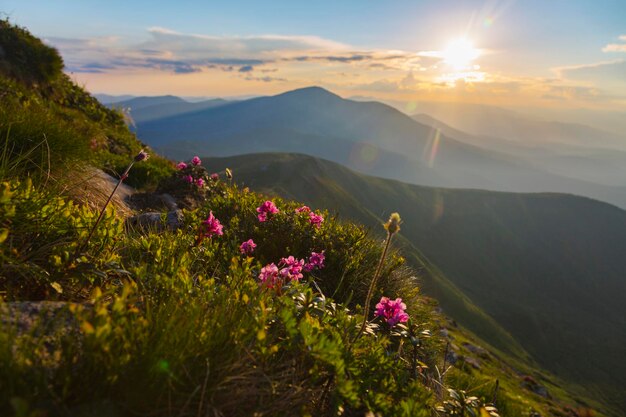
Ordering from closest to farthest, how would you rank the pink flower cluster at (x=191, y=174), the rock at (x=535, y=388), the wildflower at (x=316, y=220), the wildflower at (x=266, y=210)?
the wildflower at (x=266, y=210)
the wildflower at (x=316, y=220)
the pink flower cluster at (x=191, y=174)
the rock at (x=535, y=388)

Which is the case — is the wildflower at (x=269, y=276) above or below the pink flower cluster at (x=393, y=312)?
above

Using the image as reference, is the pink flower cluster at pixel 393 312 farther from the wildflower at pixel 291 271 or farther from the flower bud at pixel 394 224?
the flower bud at pixel 394 224

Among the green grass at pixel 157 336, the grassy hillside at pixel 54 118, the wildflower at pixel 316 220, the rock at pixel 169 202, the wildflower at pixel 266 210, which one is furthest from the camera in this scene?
the rock at pixel 169 202

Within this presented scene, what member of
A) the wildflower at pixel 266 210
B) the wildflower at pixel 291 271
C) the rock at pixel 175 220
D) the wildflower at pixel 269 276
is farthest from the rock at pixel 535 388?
the wildflower at pixel 269 276

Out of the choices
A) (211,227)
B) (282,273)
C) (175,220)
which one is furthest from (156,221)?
(282,273)

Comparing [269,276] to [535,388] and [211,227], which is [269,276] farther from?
[535,388]

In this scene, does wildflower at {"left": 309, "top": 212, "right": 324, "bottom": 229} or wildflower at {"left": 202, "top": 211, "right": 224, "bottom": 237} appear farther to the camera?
wildflower at {"left": 309, "top": 212, "right": 324, "bottom": 229}

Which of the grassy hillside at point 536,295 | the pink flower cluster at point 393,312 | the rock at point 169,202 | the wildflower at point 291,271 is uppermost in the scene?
the wildflower at point 291,271

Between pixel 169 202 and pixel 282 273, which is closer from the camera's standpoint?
pixel 282 273

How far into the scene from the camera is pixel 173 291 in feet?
10.2

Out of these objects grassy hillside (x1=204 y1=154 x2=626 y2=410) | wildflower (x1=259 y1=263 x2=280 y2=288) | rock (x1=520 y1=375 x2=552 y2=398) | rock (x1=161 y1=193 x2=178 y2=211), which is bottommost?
grassy hillside (x1=204 y1=154 x2=626 y2=410)

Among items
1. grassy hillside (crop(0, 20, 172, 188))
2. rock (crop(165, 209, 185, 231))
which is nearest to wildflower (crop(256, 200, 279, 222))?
rock (crop(165, 209, 185, 231))

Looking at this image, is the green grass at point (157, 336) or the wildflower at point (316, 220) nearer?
the green grass at point (157, 336)

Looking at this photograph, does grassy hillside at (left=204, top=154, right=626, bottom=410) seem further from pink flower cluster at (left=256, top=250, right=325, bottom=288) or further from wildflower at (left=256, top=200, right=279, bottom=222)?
pink flower cluster at (left=256, top=250, right=325, bottom=288)
